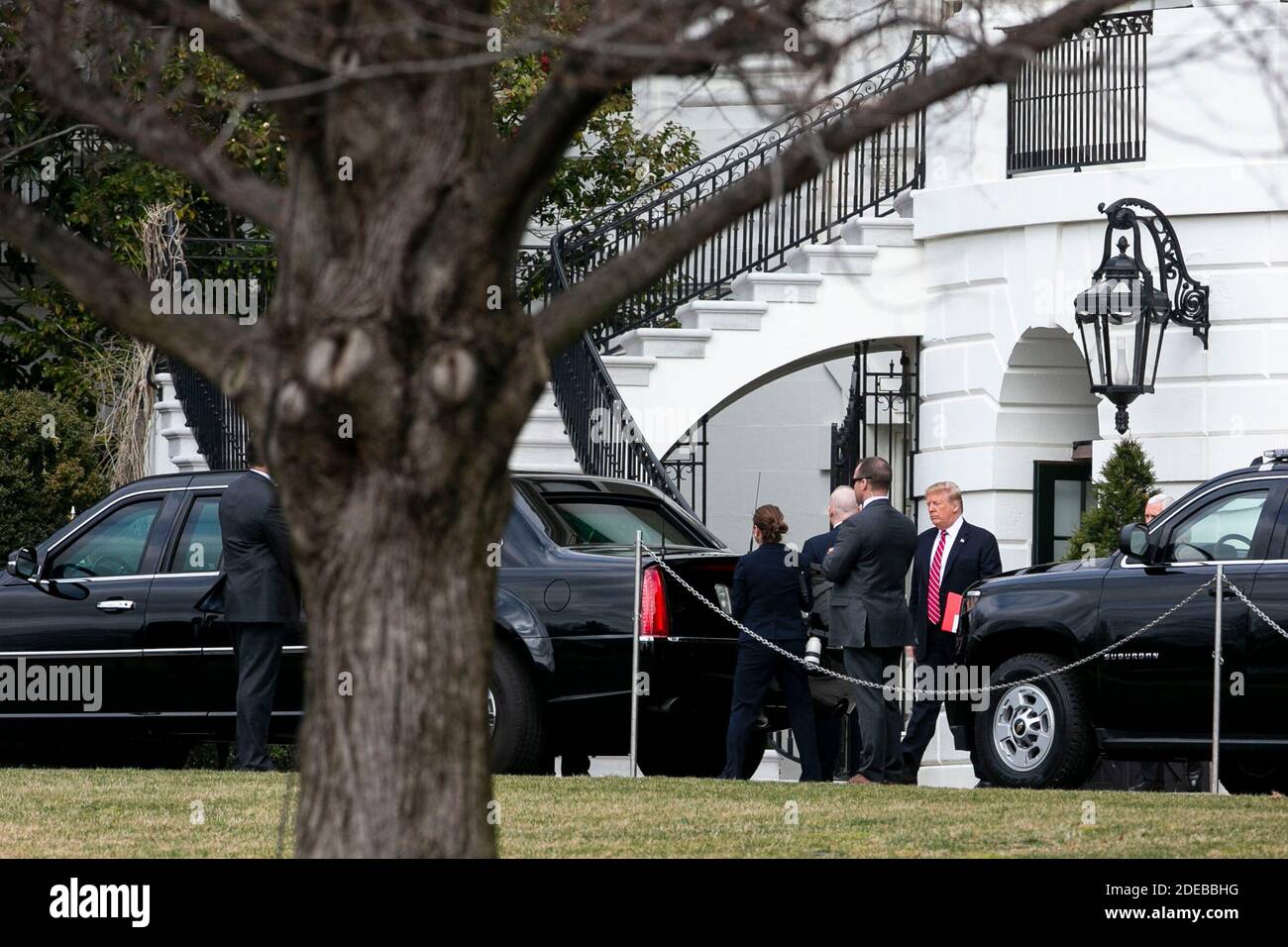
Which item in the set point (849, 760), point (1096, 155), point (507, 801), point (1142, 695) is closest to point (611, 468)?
point (849, 760)

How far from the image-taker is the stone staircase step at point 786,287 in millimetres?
19875

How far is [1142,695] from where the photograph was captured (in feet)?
41.2

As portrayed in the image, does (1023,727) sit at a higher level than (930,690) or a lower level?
lower

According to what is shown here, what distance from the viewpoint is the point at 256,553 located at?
12.6m

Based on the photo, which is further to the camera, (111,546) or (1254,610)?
(111,546)

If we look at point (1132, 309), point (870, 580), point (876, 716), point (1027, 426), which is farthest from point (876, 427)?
point (876, 716)

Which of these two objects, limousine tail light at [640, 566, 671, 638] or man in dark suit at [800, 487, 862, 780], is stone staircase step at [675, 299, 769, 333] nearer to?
man in dark suit at [800, 487, 862, 780]

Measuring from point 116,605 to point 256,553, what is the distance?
1.33m

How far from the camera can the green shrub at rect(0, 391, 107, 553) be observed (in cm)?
2045

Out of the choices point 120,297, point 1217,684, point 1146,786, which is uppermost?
point 120,297

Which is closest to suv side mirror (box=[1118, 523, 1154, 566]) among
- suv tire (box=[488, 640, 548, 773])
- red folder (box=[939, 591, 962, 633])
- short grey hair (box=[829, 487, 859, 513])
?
red folder (box=[939, 591, 962, 633])

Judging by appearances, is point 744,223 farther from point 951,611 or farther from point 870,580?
point 870,580

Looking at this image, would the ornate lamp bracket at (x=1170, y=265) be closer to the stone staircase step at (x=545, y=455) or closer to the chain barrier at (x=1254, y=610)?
the stone staircase step at (x=545, y=455)

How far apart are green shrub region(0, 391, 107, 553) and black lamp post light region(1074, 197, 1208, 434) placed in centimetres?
870
